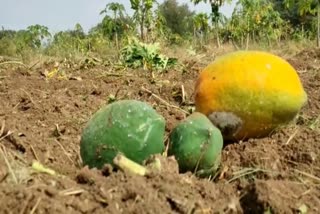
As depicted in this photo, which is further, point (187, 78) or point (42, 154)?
point (187, 78)

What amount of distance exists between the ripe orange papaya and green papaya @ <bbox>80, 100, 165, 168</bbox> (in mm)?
545

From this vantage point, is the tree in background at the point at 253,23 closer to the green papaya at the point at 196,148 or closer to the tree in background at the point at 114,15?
the tree in background at the point at 114,15

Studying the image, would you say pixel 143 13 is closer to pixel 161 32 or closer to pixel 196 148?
pixel 161 32

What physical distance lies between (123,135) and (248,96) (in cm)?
80

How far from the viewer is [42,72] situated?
6.16 m

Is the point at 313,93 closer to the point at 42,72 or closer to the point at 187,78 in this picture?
the point at 187,78

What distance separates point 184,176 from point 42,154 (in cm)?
96

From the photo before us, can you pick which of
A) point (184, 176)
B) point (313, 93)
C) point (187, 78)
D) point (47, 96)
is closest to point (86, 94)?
point (47, 96)

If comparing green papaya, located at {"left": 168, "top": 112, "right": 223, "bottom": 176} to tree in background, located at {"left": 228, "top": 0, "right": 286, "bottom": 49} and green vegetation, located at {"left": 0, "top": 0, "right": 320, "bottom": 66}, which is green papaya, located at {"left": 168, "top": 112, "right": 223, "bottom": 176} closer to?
green vegetation, located at {"left": 0, "top": 0, "right": 320, "bottom": 66}

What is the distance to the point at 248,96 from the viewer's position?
119 inches

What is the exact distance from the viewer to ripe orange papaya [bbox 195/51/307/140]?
302 centimetres

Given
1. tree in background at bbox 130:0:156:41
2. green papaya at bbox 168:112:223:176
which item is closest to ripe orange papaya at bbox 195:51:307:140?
green papaya at bbox 168:112:223:176

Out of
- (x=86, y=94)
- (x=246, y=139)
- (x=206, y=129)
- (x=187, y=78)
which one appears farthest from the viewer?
(x=187, y=78)

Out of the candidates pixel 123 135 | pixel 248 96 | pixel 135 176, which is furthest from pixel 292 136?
pixel 135 176
